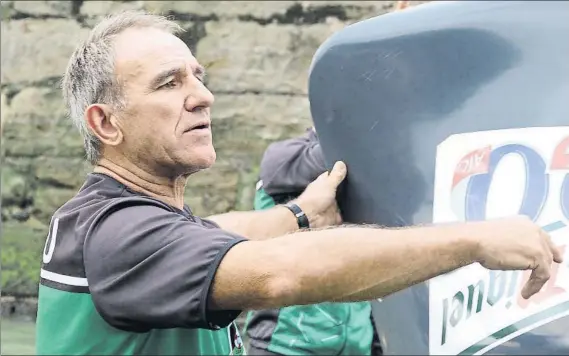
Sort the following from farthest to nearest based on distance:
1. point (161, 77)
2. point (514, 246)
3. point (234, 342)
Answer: point (234, 342) → point (161, 77) → point (514, 246)

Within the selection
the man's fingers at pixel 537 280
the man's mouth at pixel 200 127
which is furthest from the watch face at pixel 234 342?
the man's fingers at pixel 537 280

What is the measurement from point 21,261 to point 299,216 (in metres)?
2.70

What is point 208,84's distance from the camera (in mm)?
4301

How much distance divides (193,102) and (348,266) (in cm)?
46

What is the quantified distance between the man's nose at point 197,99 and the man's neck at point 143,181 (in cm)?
13

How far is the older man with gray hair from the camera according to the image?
4.12ft

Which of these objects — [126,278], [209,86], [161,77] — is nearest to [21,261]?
[209,86]

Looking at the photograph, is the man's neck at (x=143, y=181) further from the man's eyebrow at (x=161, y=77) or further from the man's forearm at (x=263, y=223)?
the man's forearm at (x=263, y=223)

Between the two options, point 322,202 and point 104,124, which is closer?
point 104,124

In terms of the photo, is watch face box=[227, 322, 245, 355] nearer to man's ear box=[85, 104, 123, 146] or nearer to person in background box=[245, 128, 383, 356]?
man's ear box=[85, 104, 123, 146]

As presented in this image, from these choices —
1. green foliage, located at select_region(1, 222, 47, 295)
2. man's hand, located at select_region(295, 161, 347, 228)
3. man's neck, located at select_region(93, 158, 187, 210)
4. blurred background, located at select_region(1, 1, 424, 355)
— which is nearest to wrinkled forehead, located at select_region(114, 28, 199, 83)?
man's neck, located at select_region(93, 158, 187, 210)

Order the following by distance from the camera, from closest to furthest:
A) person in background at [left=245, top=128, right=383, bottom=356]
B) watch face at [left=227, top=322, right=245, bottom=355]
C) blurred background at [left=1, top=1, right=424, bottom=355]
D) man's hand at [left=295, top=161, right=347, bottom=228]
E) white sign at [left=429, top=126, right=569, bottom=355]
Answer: white sign at [left=429, top=126, right=569, bottom=355], watch face at [left=227, top=322, right=245, bottom=355], man's hand at [left=295, top=161, right=347, bottom=228], person in background at [left=245, top=128, right=383, bottom=356], blurred background at [left=1, top=1, right=424, bottom=355]

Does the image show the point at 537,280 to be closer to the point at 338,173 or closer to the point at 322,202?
the point at 338,173

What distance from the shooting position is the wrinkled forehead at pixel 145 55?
1583 millimetres
